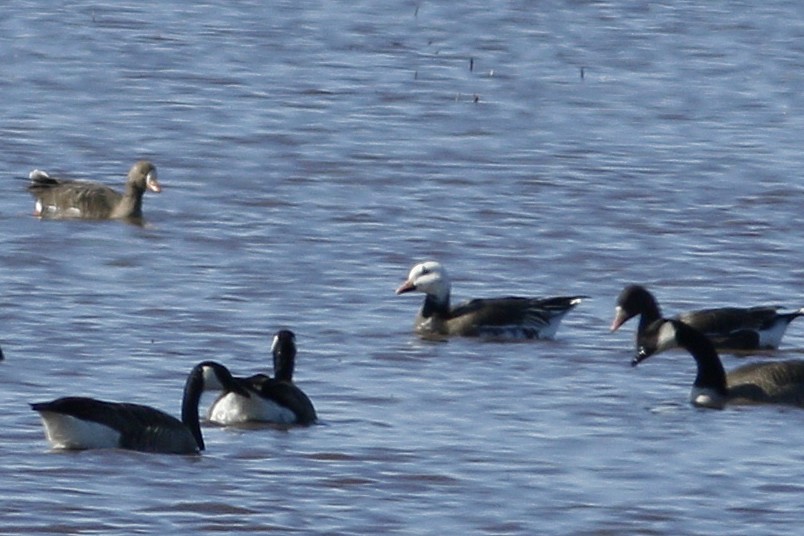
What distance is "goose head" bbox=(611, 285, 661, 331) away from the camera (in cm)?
1538

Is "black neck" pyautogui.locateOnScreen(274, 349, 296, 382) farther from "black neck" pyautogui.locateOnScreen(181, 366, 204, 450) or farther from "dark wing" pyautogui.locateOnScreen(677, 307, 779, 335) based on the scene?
"dark wing" pyautogui.locateOnScreen(677, 307, 779, 335)

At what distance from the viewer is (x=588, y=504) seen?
11.0 metres

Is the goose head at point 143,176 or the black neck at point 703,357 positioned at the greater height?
the goose head at point 143,176

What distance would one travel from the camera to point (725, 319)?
15.3 meters

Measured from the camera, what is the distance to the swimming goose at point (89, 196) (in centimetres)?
1891

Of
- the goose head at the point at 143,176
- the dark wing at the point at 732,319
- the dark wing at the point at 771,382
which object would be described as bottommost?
Result: the dark wing at the point at 771,382

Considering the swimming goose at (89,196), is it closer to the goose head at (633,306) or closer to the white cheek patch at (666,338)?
the goose head at (633,306)

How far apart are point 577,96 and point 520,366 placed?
11373 mm

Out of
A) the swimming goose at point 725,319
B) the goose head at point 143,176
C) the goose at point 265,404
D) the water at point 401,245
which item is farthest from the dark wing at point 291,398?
the goose head at point 143,176

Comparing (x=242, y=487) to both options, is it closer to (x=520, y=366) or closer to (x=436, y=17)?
(x=520, y=366)

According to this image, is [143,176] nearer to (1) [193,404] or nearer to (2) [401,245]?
(2) [401,245]

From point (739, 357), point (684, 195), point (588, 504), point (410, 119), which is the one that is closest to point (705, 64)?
point (410, 119)

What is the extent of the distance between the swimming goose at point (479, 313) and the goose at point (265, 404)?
2.78 m

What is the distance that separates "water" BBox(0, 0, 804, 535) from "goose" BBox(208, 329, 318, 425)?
99 mm
